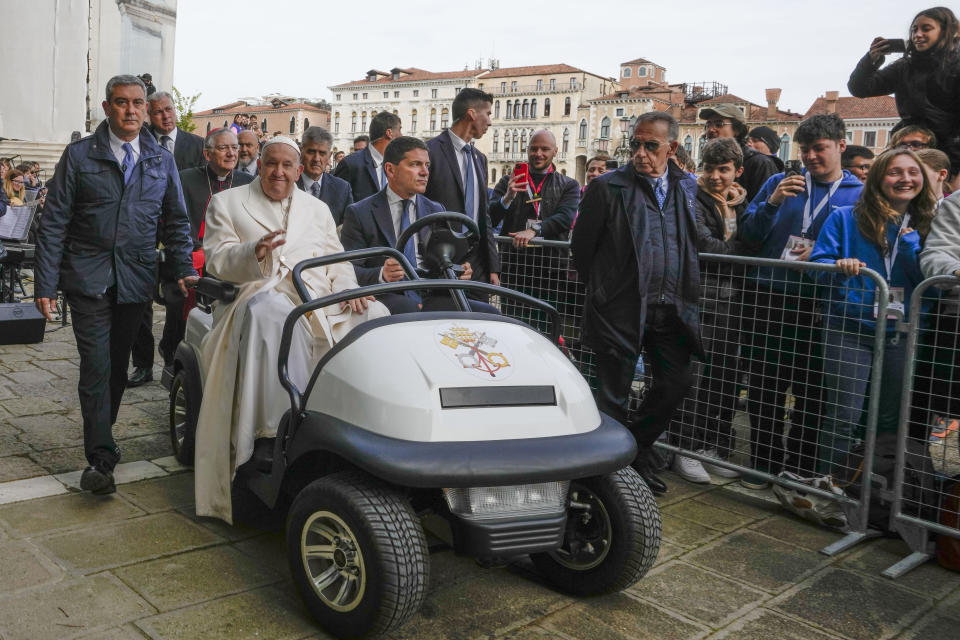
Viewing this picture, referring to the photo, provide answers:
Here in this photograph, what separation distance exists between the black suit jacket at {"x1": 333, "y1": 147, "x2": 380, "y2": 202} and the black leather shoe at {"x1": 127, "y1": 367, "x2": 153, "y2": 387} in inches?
84.2

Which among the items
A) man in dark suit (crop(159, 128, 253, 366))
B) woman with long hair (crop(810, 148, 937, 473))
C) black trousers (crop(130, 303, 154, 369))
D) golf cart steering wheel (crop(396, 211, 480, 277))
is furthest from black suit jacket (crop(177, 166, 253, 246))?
woman with long hair (crop(810, 148, 937, 473))

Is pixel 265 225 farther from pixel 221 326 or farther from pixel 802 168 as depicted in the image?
pixel 802 168

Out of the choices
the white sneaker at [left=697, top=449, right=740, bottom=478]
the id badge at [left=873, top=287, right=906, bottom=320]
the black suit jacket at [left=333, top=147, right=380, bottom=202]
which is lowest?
the white sneaker at [left=697, top=449, right=740, bottom=478]

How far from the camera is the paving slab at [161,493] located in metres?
4.06

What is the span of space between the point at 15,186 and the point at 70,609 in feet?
42.2

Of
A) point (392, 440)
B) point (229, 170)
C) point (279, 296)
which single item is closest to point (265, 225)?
point (279, 296)

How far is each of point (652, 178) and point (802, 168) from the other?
4.27 feet

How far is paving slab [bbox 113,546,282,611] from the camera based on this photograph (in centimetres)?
310

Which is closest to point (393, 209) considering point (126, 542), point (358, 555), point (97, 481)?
point (97, 481)

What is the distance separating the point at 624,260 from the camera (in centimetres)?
442

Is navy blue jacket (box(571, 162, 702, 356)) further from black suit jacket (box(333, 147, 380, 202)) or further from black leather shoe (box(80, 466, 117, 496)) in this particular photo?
black suit jacket (box(333, 147, 380, 202))

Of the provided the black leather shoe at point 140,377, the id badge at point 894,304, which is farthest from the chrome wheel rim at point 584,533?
the black leather shoe at point 140,377

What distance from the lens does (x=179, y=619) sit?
2.92 m

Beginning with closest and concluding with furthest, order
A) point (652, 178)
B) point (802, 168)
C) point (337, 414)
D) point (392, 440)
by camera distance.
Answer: point (392, 440)
point (337, 414)
point (652, 178)
point (802, 168)
